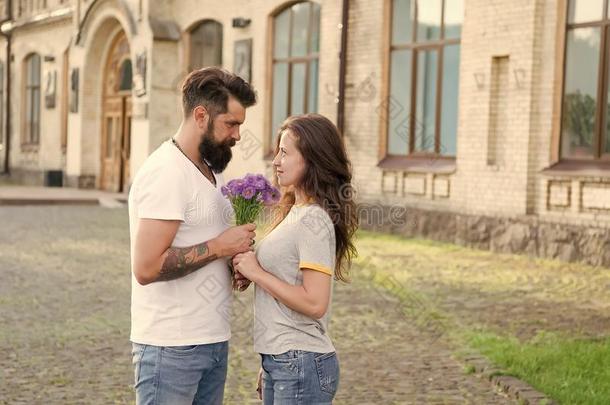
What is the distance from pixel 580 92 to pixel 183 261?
10964 millimetres

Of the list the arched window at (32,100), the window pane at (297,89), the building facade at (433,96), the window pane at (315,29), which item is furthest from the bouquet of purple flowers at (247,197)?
the arched window at (32,100)

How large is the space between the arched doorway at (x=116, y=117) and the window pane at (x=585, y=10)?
15.6 meters

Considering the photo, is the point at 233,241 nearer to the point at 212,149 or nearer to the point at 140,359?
the point at 212,149

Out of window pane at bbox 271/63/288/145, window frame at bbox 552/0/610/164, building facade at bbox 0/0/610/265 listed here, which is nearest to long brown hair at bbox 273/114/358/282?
building facade at bbox 0/0/610/265

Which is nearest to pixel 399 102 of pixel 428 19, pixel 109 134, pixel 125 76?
pixel 428 19

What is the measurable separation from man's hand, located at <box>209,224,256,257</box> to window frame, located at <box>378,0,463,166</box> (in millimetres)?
12207

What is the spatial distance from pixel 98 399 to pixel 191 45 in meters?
17.9

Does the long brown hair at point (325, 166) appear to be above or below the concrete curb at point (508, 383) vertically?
above

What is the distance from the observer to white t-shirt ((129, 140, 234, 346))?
10.4 feet

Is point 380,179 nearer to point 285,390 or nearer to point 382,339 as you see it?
point 382,339

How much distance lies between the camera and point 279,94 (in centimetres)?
2000

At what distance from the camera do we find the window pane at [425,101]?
16.0 m

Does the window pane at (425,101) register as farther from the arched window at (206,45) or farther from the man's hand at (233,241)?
the man's hand at (233,241)

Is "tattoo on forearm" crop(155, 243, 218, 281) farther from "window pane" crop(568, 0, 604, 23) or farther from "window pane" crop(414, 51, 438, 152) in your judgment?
"window pane" crop(414, 51, 438, 152)
